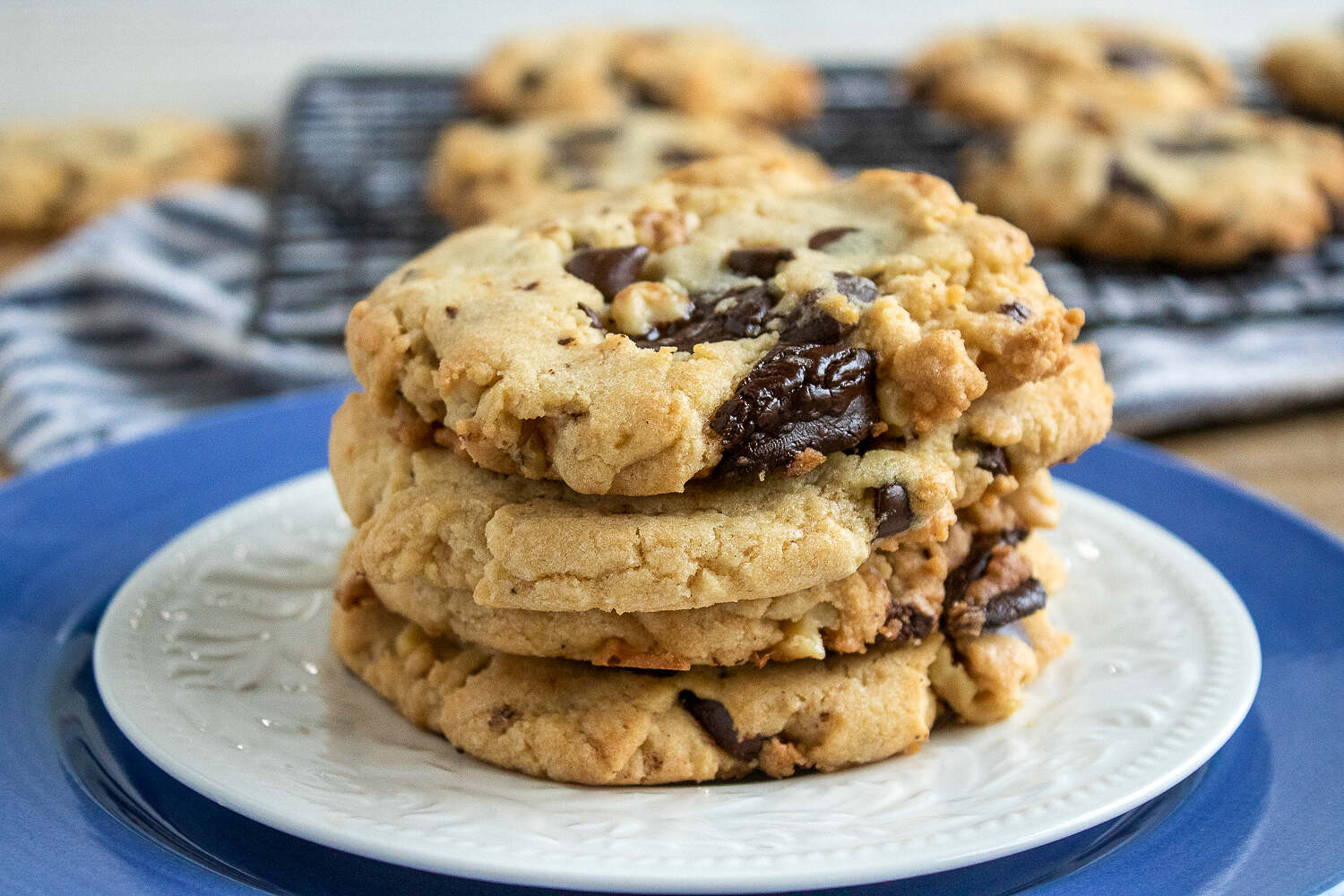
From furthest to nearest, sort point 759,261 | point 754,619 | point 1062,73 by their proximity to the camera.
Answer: point 1062,73 < point 759,261 < point 754,619

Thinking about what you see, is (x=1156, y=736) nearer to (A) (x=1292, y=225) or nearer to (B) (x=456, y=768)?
(B) (x=456, y=768)

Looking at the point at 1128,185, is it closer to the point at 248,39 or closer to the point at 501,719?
the point at 501,719

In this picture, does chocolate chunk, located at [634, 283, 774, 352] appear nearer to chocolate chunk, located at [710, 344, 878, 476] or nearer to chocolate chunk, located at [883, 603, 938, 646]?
chocolate chunk, located at [710, 344, 878, 476]

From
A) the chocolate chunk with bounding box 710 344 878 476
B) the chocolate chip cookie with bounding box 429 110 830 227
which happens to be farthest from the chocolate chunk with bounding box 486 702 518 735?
the chocolate chip cookie with bounding box 429 110 830 227

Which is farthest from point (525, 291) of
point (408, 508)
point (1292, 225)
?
point (1292, 225)

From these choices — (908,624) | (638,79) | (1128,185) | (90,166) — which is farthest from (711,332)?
(90,166)

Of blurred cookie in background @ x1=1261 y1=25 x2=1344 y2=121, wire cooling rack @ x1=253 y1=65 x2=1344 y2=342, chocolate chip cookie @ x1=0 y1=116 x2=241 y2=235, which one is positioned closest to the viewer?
wire cooling rack @ x1=253 y1=65 x2=1344 y2=342
